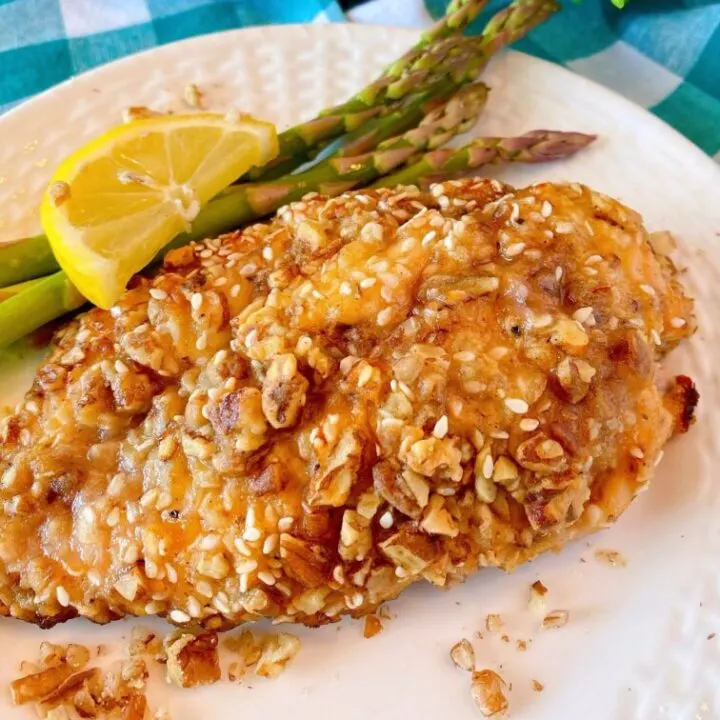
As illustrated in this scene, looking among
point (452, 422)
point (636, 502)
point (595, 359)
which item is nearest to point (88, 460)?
point (452, 422)

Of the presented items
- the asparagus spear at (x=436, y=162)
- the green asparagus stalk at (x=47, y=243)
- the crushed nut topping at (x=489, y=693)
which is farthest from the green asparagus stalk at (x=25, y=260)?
the crushed nut topping at (x=489, y=693)

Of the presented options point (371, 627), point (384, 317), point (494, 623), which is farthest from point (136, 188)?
point (494, 623)

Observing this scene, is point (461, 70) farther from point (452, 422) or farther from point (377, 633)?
point (377, 633)

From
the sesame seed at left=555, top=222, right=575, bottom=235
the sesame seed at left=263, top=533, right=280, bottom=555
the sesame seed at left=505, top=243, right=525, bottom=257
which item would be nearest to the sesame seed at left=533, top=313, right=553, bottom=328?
the sesame seed at left=505, top=243, right=525, bottom=257

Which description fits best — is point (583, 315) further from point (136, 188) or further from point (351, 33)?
point (351, 33)

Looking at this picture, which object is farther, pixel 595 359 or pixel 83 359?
pixel 83 359

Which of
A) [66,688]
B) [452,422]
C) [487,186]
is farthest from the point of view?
[487,186]

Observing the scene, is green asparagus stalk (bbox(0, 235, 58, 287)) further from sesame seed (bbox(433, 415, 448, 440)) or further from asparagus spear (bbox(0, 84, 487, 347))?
sesame seed (bbox(433, 415, 448, 440))
